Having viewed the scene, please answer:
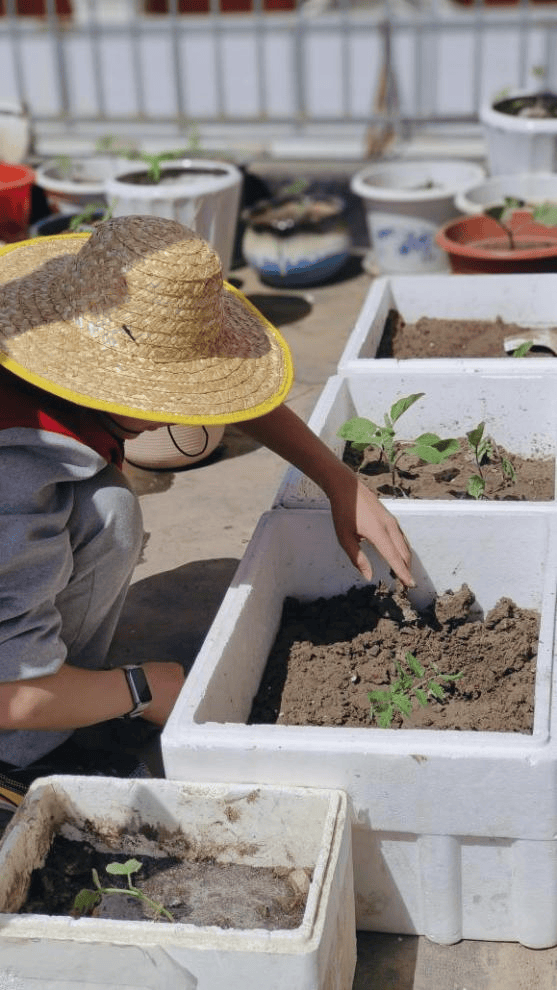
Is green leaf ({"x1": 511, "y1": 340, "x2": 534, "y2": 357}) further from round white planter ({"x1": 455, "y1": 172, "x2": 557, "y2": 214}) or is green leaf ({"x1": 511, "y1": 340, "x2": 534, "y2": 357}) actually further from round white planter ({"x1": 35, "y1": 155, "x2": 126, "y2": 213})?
round white planter ({"x1": 35, "y1": 155, "x2": 126, "y2": 213})

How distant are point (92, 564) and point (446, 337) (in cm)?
159

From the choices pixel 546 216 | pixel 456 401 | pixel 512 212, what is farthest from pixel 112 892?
pixel 512 212

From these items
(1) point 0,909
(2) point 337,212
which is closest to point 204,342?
(1) point 0,909

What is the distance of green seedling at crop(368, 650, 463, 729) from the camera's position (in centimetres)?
187

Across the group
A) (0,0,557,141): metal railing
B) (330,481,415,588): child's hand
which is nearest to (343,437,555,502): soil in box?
(330,481,415,588): child's hand

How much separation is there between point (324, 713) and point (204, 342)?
25.0 inches

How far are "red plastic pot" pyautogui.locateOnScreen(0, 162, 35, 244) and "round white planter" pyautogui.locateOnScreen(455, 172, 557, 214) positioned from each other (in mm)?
1696

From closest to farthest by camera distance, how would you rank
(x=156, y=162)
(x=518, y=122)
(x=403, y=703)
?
(x=403, y=703), (x=156, y=162), (x=518, y=122)

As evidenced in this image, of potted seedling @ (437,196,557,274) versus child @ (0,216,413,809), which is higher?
child @ (0,216,413,809)

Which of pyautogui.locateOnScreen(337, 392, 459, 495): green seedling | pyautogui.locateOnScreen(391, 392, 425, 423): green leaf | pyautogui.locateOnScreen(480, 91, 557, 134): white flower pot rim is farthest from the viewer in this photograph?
pyautogui.locateOnScreen(480, 91, 557, 134): white flower pot rim

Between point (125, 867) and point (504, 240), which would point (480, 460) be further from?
point (504, 240)

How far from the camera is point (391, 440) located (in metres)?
2.49

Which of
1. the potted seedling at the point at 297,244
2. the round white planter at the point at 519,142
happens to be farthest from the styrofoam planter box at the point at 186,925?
the round white planter at the point at 519,142

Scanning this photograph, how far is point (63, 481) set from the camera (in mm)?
1879
